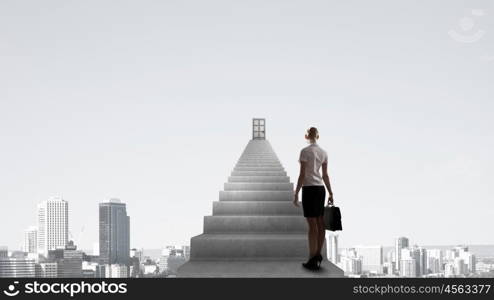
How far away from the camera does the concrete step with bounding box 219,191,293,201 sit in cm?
3564

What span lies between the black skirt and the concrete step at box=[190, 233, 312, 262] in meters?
12.7

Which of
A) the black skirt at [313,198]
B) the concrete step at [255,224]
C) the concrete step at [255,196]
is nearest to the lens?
the black skirt at [313,198]

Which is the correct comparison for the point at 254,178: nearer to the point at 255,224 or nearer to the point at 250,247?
the point at 255,224

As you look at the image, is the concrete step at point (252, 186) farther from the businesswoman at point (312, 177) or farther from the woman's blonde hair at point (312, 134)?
the woman's blonde hair at point (312, 134)

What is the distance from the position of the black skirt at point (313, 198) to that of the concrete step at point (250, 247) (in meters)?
12.7

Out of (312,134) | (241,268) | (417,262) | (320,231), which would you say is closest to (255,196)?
(241,268)

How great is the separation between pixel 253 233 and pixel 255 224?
0.53 metres

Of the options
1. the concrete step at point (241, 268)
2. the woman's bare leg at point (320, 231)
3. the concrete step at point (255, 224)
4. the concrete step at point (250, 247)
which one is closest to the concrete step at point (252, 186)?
the concrete step at point (255, 224)

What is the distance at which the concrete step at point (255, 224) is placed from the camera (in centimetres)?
3105

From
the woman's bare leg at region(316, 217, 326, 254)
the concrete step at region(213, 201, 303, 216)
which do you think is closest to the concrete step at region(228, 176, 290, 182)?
the concrete step at region(213, 201, 303, 216)

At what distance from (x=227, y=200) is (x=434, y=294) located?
23.6 metres

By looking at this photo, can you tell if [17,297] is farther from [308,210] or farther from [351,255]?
[351,255]

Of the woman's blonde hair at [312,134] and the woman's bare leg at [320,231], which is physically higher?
the woman's blonde hair at [312,134]

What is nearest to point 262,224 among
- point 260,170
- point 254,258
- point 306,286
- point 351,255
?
point 254,258
